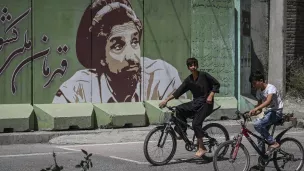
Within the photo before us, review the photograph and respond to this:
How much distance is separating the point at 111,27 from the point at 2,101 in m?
3.59

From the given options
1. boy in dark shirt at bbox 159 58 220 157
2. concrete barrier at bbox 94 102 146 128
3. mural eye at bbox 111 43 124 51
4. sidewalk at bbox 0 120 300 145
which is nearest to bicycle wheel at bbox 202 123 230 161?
boy in dark shirt at bbox 159 58 220 157

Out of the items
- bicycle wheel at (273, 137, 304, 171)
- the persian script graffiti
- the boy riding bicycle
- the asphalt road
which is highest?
the persian script graffiti

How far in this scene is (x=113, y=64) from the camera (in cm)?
1528

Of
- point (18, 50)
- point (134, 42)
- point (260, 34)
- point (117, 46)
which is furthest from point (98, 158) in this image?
point (260, 34)

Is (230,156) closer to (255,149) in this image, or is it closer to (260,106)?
(255,149)

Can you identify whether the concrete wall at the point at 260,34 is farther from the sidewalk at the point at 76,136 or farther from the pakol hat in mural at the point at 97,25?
the sidewalk at the point at 76,136

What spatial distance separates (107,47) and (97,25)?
0.66m

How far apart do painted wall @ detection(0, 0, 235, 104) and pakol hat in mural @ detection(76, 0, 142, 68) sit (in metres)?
0.03

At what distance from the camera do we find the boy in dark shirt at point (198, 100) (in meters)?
9.46

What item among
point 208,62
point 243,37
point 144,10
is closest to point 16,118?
point 144,10

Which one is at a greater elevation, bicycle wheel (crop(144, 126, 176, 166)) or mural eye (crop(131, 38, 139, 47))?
mural eye (crop(131, 38, 139, 47))

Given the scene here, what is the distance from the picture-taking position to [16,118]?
518 inches

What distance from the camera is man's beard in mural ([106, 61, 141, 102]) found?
15297 millimetres

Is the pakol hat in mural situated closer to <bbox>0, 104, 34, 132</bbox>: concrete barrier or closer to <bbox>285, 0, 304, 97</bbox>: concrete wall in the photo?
<bbox>0, 104, 34, 132</bbox>: concrete barrier
